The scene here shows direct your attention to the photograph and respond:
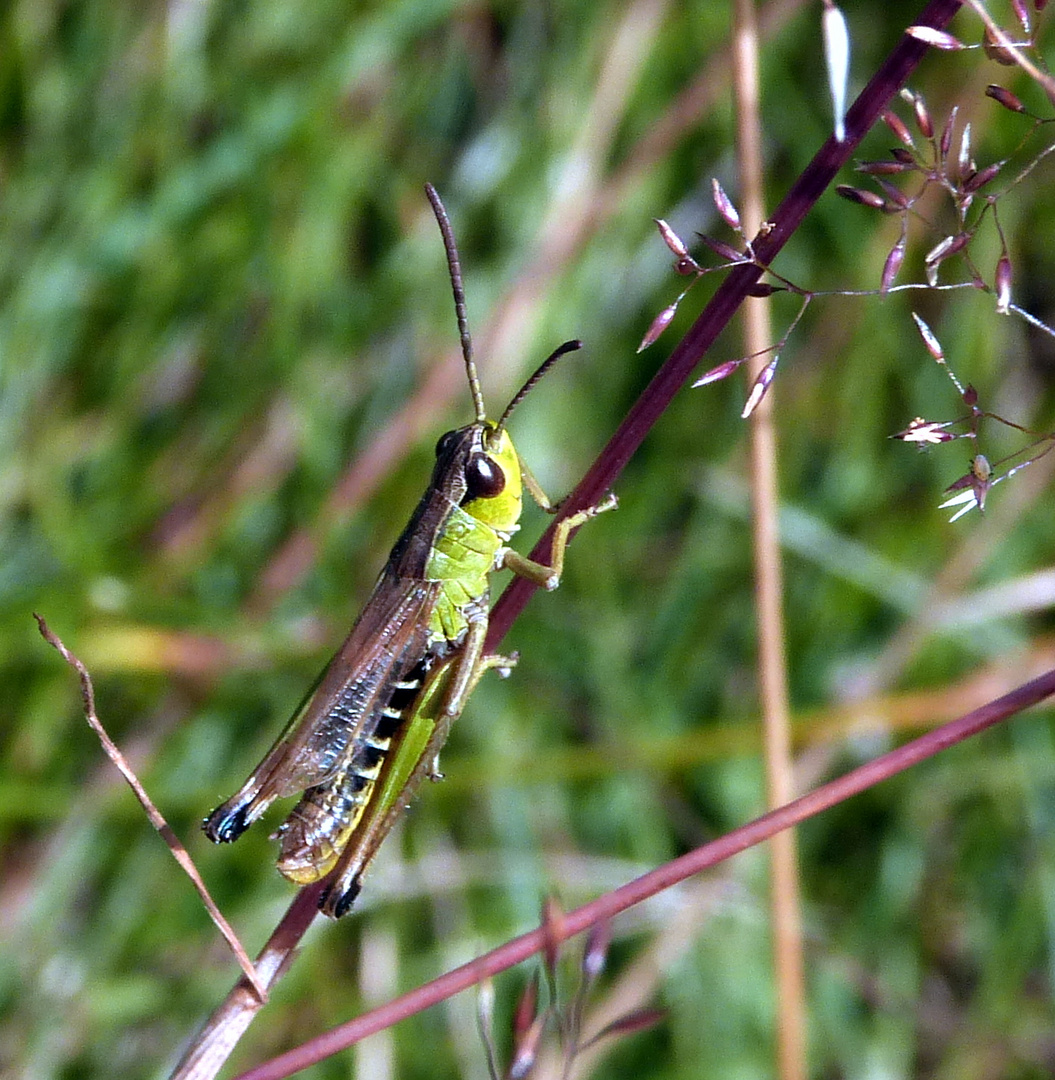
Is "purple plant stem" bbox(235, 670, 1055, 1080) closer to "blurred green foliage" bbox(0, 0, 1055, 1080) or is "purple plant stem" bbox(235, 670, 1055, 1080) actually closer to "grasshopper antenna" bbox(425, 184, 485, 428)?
"grasshopper antenna" bbox(425, 184, 485, 428)

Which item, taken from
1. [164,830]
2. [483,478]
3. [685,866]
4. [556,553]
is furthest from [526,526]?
[685,866]

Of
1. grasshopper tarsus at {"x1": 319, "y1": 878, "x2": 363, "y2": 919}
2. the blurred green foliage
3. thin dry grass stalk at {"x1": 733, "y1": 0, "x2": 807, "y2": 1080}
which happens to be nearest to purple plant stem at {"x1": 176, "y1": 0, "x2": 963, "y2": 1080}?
grasshopper tarsus at {"x1": 319, "y1": 878, "x2": 363, "y2": 919}

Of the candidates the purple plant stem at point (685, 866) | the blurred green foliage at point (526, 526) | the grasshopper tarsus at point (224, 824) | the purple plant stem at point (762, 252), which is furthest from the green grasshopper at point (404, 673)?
the blurred green foliage at point (526, 526)

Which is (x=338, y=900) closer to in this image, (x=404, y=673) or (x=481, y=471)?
(x=404, y=673)

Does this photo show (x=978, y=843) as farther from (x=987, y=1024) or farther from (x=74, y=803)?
(x=74, y=803)

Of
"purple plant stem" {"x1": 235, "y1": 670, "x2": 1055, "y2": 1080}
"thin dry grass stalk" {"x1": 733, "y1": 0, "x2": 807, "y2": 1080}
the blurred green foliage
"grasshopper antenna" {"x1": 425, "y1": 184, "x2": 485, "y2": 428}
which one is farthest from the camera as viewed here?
the blurred green foliage

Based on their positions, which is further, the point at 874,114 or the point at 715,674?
the point at 715,674

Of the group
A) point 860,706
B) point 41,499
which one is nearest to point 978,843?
point 860,706
